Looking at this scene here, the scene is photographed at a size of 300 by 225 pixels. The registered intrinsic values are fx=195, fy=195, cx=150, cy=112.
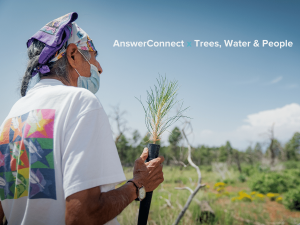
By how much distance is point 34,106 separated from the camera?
1104 mm

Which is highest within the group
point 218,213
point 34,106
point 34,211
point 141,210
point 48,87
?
point 48,87

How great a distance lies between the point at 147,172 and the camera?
1369 millimetres

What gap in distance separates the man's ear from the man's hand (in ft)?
2.81

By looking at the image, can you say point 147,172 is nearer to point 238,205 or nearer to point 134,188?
point 134,188

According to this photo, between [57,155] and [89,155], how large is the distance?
0.19 meters

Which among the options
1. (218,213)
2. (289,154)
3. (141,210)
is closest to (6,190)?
(141,210)

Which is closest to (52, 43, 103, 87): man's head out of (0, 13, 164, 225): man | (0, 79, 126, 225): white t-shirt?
(0, 13, 164, 225): man

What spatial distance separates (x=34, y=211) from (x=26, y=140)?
0.36 metres

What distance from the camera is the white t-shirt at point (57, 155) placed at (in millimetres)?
920

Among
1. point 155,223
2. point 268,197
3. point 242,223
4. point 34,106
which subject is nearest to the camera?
point 34,106

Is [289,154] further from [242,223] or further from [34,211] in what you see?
[34,211]

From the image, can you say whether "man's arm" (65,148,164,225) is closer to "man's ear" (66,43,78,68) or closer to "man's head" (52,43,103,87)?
"man's head" (52,43,103,87)

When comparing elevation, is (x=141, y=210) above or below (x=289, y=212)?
above

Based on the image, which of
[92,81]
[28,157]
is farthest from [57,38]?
[28,157]
